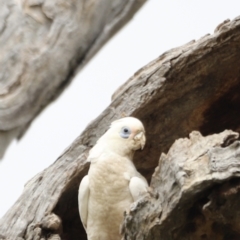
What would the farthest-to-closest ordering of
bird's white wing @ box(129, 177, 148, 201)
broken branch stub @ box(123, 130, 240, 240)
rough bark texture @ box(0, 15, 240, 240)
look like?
rough bark texture @ box(0, 15, 240, 240) → bird's white wing @ box(129, 177, 148, 201) → broken branch stub @ box(123, 130, 240, 240)

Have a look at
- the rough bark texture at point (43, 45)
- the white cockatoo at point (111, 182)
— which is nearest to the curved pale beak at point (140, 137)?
the white cockatoo at point (111, 182)

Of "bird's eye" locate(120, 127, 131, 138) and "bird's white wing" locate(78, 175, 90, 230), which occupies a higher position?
"bird's eye" locate(120, 127, 131, 138)

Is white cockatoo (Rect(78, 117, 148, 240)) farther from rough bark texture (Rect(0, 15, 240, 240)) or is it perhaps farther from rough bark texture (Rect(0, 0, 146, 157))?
rough bark texture (Rect(0, 0, 146, 157))

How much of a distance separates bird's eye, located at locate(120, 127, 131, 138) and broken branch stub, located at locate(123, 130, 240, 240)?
34cm

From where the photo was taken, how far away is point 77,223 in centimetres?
192

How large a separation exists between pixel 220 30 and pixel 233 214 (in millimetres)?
568

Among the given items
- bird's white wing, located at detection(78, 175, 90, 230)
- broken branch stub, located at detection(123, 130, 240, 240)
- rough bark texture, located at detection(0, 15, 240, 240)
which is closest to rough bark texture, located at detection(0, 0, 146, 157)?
rough bark texture, located at detection(0, 15, 240, 240)

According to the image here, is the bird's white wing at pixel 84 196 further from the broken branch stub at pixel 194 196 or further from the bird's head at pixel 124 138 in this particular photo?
the broken branch stub at pixel 194 196

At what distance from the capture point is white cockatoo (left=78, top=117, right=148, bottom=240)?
165 centimetres

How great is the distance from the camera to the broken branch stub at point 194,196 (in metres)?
1.27

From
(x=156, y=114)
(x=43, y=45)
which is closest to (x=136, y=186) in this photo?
(x=156, y=114)

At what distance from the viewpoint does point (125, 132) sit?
1.72 metres

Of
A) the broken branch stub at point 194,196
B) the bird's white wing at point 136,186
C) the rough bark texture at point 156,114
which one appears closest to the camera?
the broken branch stub at point 194,196

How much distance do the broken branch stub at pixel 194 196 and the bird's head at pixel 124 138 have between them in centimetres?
33
